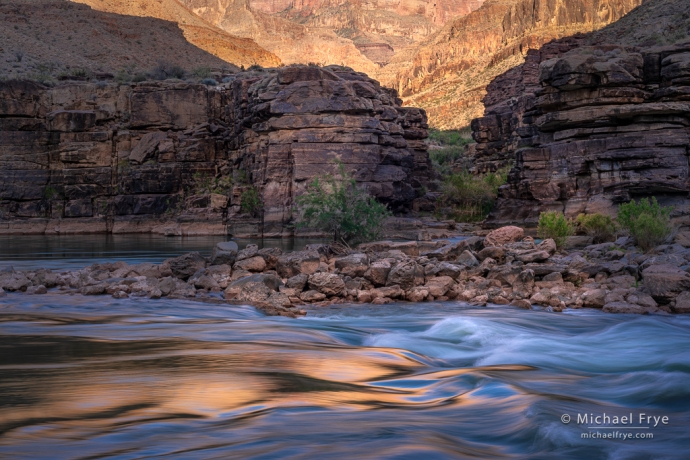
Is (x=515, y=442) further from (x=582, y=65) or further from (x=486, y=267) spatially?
(x=582, y=65)

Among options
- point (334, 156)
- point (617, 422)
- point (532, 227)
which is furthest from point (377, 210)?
point (617, 422)

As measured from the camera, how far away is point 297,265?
43.3ft

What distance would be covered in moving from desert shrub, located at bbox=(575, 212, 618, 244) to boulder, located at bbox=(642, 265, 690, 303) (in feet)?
27.4

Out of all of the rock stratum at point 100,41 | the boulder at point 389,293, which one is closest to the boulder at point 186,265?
the boulder at point 389,293

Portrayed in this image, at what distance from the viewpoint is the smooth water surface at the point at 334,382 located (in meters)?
4.58

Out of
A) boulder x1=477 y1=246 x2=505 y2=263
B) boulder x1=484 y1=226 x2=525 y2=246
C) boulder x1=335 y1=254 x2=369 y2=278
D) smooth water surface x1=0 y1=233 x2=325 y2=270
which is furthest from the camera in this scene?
smooth water surface x1=0 y1=233 x2=325 y2=270

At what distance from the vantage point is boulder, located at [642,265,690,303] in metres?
10.6

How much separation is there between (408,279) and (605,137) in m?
17.4

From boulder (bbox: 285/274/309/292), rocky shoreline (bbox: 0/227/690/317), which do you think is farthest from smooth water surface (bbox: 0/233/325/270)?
boulder (bbox: 285/274/309/292)

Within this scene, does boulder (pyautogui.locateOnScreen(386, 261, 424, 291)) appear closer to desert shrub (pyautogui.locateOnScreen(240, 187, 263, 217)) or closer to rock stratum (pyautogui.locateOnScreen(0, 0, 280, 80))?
desert shrub (pyautogui.locateOnScreen(240, 187, 263, 217))

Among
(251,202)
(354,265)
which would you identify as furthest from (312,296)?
(251,202)

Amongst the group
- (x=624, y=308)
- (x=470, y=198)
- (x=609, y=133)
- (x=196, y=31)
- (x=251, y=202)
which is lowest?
(x=624, y=308)

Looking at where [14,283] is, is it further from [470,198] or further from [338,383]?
[470,198]

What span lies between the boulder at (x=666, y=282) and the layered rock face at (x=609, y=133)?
47.5ft
